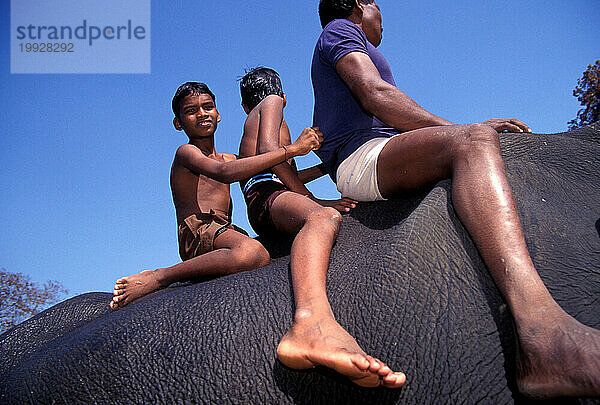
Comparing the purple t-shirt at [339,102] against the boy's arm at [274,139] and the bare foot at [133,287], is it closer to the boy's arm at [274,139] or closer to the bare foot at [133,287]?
the boy's arm at [274,139]

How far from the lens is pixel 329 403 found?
1.63 meters

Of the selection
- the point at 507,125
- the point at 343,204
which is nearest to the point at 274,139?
the point at 343,204

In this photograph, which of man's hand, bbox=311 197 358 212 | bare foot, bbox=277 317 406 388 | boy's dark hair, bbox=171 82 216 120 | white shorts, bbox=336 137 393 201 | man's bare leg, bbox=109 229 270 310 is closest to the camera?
bare foot, bbox=277 317 406 388

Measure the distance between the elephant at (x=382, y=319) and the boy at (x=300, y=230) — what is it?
3.2 inches

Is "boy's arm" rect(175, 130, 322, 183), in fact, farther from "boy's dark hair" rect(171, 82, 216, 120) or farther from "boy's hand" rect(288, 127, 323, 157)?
"boy's dark hair" rect(171, 82, 216, 120)

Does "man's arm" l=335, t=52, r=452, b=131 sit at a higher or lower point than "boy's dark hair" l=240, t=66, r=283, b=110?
lower

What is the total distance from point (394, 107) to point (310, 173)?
1121mm

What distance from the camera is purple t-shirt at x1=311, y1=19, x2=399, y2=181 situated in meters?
2.39

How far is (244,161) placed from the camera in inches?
108

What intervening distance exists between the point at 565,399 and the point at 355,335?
62 cm

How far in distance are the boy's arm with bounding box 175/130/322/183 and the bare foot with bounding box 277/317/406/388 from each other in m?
1.17

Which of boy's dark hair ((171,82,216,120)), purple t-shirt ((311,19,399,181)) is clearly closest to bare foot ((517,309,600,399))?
purple t-shirt ((311,19,399,181))

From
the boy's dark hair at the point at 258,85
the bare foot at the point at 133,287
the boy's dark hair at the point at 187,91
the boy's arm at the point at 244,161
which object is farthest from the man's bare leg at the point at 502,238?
the boy's dark hair at the point at 187,91

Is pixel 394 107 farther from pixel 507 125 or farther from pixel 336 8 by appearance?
pixel 336 8
